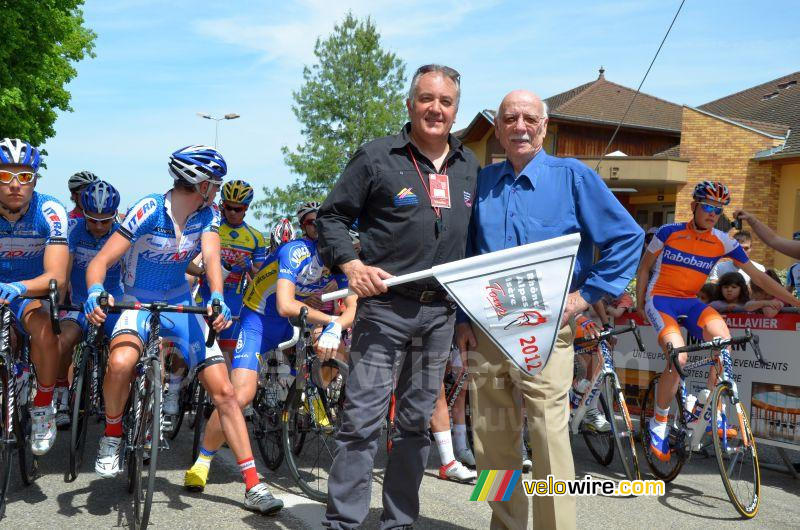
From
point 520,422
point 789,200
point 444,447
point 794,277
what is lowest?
point 444,447

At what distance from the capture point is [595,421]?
6.76 m

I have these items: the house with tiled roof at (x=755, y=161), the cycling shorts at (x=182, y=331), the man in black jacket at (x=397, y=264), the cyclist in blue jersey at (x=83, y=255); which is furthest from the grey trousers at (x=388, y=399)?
the house with tiled roof at (x=755, y=161)

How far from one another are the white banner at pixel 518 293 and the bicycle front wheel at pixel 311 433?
2.11 metres

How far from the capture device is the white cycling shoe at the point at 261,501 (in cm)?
488

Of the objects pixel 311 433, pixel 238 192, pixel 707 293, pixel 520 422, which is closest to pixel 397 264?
pixel 520 422

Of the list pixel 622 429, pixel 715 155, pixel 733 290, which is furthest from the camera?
pixel 715 155

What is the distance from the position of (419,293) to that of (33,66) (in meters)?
26.6

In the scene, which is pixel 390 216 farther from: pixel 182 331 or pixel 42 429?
pixel 42 429

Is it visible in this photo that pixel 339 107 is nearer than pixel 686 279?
No

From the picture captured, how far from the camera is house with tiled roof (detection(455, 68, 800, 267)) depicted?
27.8 m

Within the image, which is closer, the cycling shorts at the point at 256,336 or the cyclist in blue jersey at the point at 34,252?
the cyclist in blue jersey at the point at 34,252

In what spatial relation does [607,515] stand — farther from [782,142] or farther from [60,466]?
[782,142]

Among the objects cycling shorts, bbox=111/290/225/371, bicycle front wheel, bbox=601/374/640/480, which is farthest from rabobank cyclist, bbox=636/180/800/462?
cycling shorts, bbox=111/290/225/371

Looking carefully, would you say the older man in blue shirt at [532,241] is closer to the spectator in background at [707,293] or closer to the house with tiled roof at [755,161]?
the spectator in background at [707,293]
